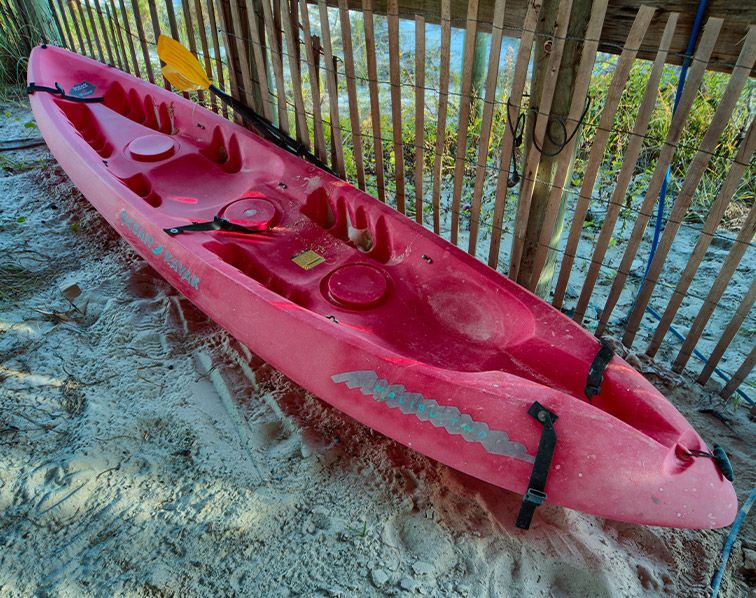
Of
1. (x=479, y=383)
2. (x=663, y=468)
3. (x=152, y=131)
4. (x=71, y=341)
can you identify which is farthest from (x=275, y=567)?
(x=152, y=131)

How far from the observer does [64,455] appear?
217cm

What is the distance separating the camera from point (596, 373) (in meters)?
2.10

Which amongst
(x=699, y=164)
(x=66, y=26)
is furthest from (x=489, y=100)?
(x=66, y=26)

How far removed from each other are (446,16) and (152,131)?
8.27 feet

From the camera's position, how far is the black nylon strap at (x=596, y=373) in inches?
82.4

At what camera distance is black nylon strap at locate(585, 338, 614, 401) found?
2.09 meters

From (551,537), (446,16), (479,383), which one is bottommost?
(551,537)

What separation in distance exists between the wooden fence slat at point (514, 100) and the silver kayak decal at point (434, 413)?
1.27m

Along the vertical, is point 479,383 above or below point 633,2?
below

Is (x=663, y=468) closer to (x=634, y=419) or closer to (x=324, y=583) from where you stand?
(x=634, y=419)

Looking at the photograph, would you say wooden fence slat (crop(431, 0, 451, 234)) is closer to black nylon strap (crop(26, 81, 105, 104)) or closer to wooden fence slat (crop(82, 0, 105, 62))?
black nylon strap (crop(26, 81, 105, 104))

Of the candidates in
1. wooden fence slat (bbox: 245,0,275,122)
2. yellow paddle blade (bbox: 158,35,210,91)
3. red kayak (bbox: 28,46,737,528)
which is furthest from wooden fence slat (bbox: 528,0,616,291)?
yellow paddle blade (bbox: 158,35,210,91)

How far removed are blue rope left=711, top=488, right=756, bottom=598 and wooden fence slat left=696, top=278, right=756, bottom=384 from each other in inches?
25.3

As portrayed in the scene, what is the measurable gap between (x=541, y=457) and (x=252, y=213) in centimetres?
214
